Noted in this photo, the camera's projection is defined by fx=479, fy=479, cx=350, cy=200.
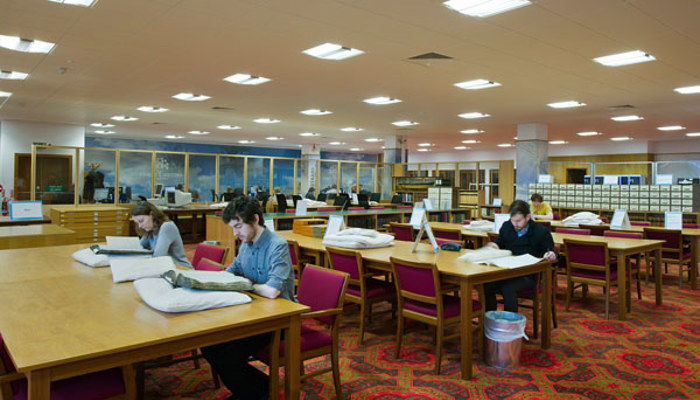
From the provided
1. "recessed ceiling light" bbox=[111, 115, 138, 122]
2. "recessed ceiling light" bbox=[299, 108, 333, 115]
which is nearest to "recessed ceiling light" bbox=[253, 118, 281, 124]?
"recessed ceiling light" bbox=[299, 108, 333, 115]

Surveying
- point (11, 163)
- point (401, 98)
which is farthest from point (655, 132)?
point (11, 163)

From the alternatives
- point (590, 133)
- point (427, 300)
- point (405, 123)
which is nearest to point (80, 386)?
point (427, 300)

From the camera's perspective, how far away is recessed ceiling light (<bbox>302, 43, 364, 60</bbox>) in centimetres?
618

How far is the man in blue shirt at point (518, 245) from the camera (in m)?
4.26

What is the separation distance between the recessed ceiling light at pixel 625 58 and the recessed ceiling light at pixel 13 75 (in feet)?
29.0

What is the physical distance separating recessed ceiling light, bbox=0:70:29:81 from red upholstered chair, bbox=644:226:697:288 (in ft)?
33.2

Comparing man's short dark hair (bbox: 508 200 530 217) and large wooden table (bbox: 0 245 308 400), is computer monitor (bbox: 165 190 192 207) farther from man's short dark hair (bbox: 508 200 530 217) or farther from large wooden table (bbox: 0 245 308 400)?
man's short dark hair (bbox: 508 200 530 217)

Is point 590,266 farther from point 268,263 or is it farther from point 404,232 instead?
point 268,263

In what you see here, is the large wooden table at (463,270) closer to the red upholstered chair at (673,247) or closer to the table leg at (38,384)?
the table leg at (38,384)

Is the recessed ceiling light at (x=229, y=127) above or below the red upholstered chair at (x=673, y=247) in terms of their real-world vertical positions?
above

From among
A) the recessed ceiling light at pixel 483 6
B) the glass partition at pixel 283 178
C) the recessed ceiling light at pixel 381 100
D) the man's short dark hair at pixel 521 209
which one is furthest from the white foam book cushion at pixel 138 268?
the glass partition at pixel 283 178

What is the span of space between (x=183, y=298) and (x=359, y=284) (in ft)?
7.31

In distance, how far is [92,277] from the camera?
3.22 metres

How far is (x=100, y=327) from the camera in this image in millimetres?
2119
